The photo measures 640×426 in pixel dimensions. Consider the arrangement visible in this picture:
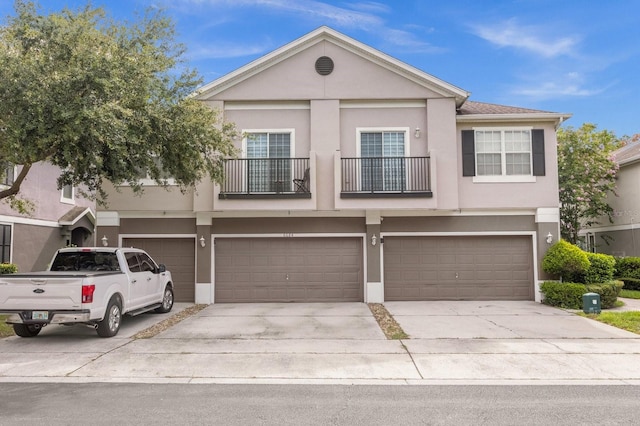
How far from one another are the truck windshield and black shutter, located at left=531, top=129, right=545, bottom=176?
12.2 metres

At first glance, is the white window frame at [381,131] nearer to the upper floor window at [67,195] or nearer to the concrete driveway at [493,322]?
the concrete driveway at [493,322]

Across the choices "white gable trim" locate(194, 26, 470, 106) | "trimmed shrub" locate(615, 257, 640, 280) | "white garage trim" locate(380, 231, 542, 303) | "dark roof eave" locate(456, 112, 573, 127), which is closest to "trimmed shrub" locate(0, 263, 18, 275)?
"white gable trim" locate(194, 26, 470, 106)

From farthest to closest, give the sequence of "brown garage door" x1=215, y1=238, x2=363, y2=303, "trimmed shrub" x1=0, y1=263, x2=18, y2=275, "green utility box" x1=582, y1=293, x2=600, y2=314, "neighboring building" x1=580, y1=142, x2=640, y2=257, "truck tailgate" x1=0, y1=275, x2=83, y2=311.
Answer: "neighboring building" x1=580, y1=142, x2=640, y2=257, "trimmed shrub" x1=0, y1=263, x2=18, y2=275, "brown garage door" x1=215, y1=238, x2=363, y2=303, "green utility box" x1=582, y1=293, x2=600, y2=314, "truck tailgate" x1=0, y1=275, x2=83, y2=311

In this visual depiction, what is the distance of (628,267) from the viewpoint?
1794 centimetres

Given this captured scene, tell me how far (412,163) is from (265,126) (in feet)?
15.4

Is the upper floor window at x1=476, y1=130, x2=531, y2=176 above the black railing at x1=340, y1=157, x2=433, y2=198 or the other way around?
above

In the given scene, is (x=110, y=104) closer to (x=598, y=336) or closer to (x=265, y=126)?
(x=265, y=126)

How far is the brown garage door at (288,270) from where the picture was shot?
14.8 meters

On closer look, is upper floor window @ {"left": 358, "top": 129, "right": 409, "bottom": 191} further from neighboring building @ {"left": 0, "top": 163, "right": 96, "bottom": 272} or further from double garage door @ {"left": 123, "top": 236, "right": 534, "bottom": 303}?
neighboring building @ {"left": 0, "top": 163, "right": 96, "bottom": 272}

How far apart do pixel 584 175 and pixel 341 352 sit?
52.3 feet

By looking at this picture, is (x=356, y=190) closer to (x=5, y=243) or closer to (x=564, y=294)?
(x=564, y=294)

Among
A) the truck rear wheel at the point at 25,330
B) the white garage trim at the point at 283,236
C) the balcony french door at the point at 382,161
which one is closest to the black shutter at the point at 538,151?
the balcony french door at the point at 382,161

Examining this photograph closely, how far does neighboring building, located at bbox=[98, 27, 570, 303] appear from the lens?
14258 mm

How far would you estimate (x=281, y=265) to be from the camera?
14844 millimetres
